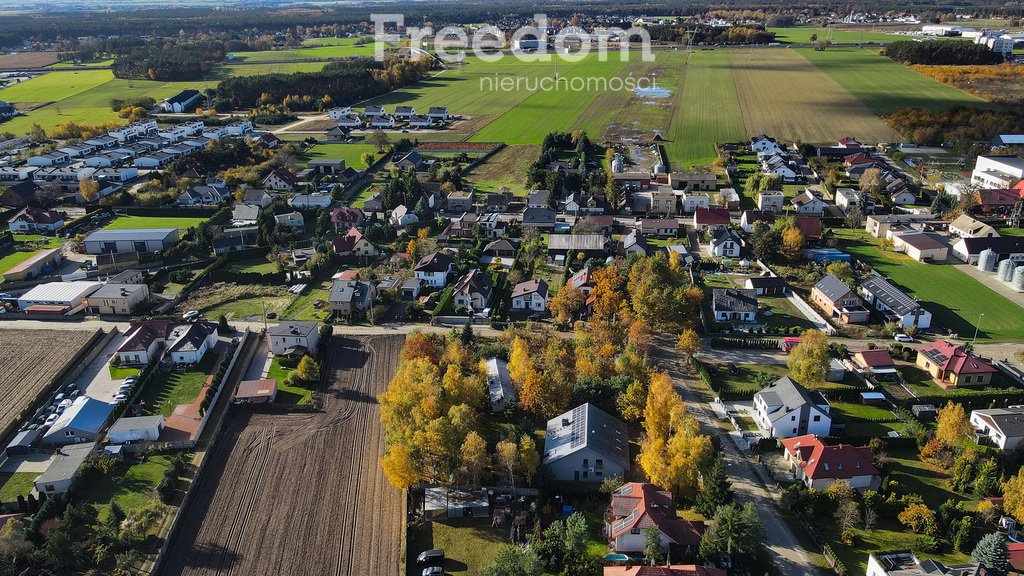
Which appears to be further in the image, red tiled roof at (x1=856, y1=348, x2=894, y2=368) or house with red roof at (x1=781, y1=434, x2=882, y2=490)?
red tiled roof at (x1=856, y1=348, x2=894, y2=368)

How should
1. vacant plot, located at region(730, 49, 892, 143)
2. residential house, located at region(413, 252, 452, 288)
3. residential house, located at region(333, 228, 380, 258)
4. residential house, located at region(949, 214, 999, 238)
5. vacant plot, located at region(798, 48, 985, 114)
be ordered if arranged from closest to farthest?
residential house, located at region(413, 252, 452, 288)
residential house, located at region(949, 214, 999, 238)
residential house, located at region(333, 228, 380, 258)
vacant plot, located at region(730, 49, 892, 143)
vacant plot, located at region(798, 48, 985, 114)

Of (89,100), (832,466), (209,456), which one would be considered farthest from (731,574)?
(89,100)

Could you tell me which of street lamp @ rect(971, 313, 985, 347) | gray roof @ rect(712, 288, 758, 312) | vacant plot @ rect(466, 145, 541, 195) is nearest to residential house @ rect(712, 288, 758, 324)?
gray roof @ rect(712, 288, 758, 312)

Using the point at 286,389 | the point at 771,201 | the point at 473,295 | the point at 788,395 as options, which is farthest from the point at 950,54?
the point at 286,389

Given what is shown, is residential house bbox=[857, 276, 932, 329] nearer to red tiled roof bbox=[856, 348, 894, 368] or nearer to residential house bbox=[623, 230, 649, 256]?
red tiled roof bbox=[856, 348, 894, 368]

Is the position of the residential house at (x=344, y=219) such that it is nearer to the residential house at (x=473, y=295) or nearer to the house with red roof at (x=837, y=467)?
the residential house at (x=473, y=295)

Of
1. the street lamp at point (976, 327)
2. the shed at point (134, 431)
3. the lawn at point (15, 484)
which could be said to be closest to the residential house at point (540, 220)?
the street lamp at point (976, 327)

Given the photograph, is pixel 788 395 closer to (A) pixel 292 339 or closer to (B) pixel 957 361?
(B) pixel 957 361
